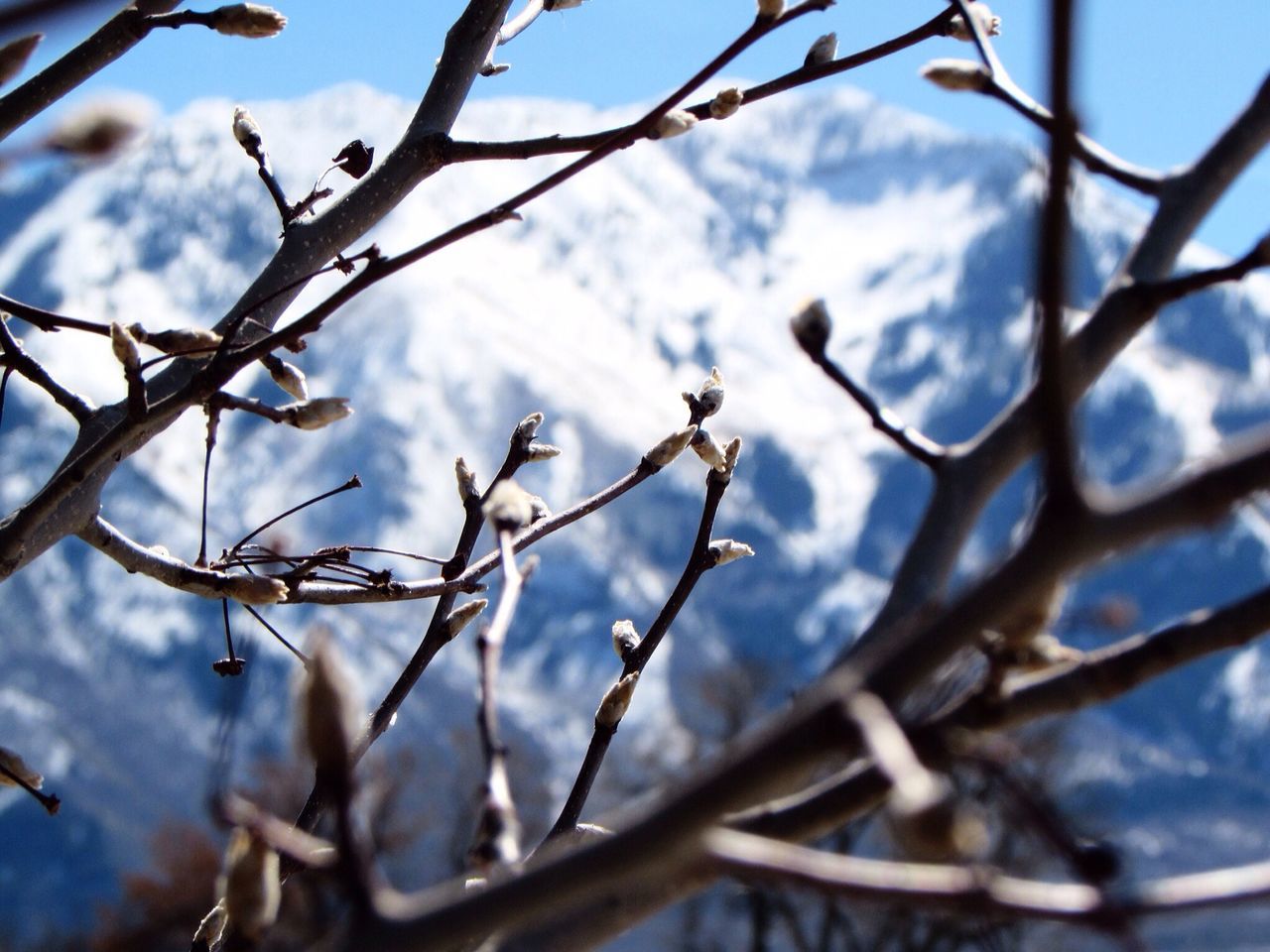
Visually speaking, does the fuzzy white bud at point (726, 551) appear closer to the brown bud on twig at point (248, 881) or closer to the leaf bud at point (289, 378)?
the leaf bud at point (289, 378)

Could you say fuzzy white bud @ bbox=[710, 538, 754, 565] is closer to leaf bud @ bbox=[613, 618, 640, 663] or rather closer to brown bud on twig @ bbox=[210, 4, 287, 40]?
leaf bud @ bbox=[613, 618, 640, 663]

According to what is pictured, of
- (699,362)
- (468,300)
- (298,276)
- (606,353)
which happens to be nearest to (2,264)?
(468,300)

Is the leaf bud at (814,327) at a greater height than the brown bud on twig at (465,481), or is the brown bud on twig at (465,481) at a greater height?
the brown bud on twig at (465,481)

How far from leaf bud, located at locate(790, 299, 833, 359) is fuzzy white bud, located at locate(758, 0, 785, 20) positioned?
1.37 ft

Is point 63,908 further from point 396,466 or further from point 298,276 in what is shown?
point 298,276

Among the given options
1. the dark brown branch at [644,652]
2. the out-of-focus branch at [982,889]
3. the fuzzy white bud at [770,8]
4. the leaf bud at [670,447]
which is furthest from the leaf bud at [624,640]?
the out-of-focus branch at [982,889]

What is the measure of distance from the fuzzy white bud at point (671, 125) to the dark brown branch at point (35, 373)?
49 cm

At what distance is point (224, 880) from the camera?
0.50 metres

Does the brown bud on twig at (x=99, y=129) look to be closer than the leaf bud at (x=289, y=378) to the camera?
Yes

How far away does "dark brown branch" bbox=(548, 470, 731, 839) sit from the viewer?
2.89 ft

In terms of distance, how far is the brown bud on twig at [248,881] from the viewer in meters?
0.49

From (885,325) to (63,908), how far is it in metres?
40.9

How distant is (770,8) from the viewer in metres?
0.92

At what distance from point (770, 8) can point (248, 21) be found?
14.9 inches
